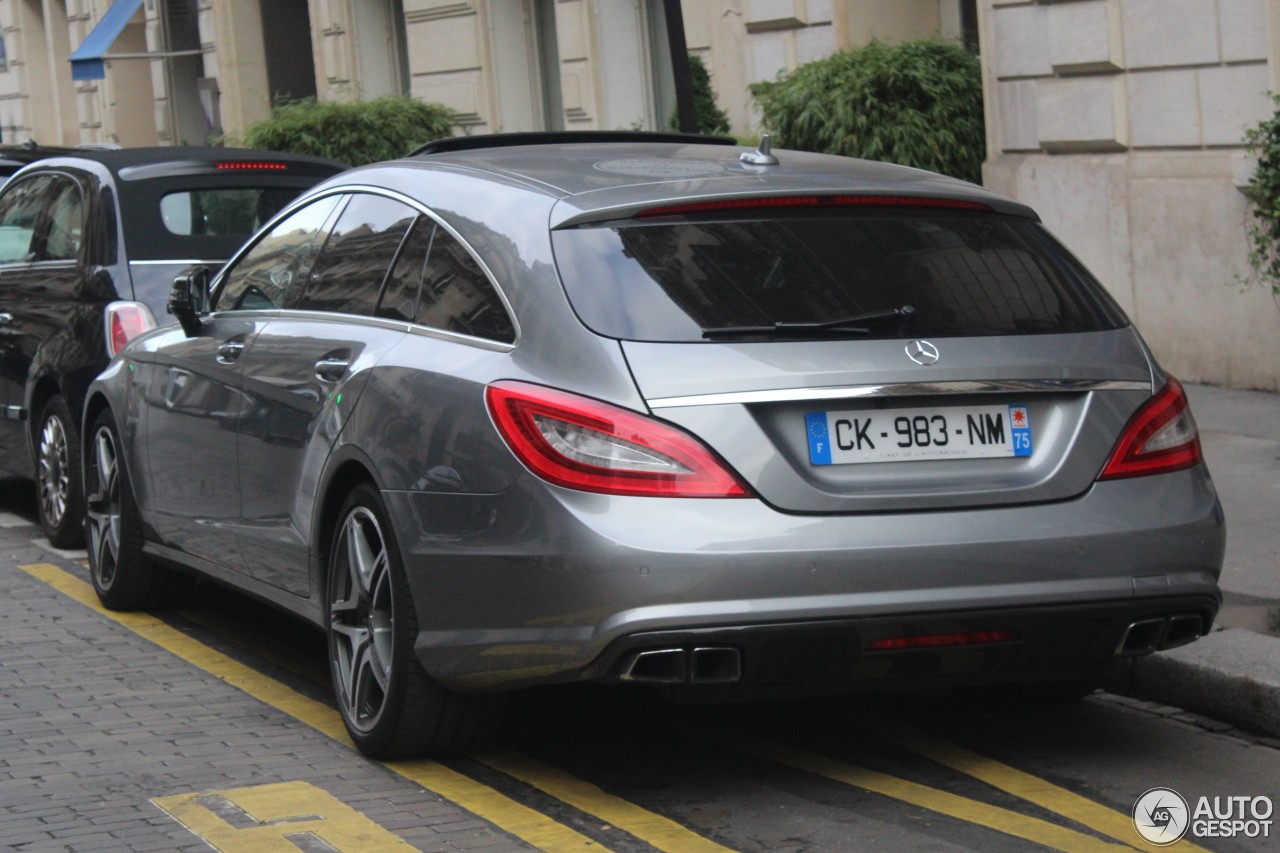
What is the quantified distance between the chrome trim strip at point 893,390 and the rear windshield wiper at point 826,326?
18 cm

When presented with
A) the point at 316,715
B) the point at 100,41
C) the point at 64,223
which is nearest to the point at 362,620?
the point at 316,715

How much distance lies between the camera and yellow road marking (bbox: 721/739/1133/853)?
4.55m

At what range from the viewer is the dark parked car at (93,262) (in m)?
8.71

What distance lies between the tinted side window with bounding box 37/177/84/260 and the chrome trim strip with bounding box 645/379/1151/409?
17.3ft

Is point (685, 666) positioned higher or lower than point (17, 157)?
lower

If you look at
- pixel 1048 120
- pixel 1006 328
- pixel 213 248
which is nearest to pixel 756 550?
pixel 1006 328

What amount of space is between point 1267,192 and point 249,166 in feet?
16.7

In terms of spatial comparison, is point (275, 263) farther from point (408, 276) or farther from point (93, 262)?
point (93, 262)

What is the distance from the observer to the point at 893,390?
4668 mm

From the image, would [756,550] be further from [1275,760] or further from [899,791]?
[1275,760]

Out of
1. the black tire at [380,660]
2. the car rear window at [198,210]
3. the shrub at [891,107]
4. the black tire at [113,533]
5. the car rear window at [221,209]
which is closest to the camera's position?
the black tire at [380,660]

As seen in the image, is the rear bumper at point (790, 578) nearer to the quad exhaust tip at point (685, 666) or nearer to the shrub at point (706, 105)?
the quad exhaust tip at point (685, 666)

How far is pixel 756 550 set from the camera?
4.50m

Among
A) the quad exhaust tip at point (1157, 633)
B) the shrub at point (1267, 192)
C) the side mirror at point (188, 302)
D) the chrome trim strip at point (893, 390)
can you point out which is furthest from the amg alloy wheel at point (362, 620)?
the shrub at point (1267, 192)
